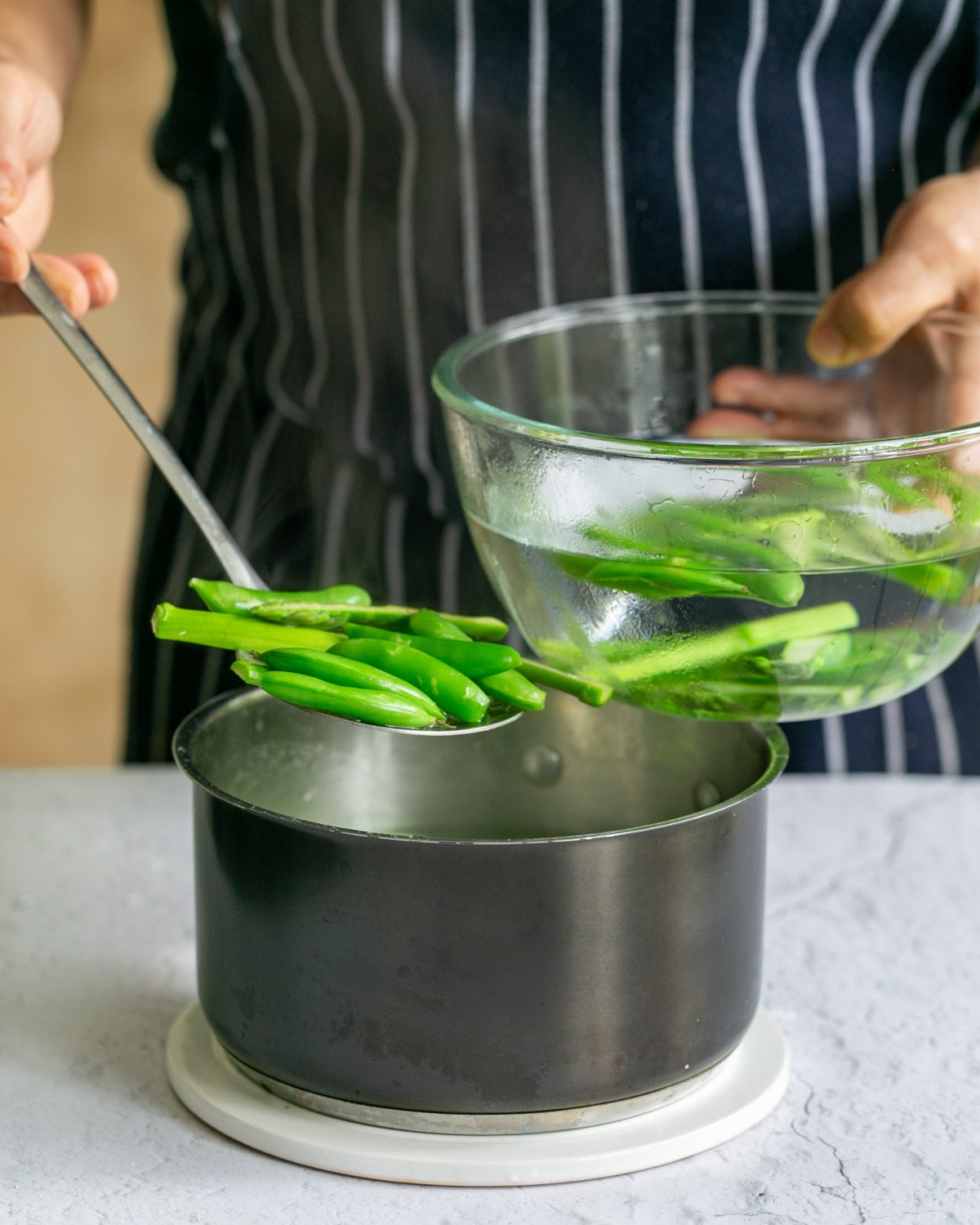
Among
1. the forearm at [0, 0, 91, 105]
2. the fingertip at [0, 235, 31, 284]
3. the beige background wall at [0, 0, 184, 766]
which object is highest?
the forearm at [0, 0, 91, 105]

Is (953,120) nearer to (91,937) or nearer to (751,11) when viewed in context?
(751,11)

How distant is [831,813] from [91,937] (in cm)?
44

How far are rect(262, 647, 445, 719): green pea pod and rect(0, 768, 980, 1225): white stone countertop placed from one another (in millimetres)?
191

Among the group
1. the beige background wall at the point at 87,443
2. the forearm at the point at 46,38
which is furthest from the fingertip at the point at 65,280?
the beige background wall at the point at 87,443

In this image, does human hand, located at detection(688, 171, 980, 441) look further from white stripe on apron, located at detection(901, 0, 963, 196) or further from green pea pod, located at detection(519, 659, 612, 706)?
green pea pod, located at detection(519, 659, 612, 706)

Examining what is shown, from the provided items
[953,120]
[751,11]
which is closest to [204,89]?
[751,11]

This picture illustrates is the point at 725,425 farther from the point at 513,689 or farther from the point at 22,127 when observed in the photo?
the point at 22,127

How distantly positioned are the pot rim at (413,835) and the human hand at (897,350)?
26 cm

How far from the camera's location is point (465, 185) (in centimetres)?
103

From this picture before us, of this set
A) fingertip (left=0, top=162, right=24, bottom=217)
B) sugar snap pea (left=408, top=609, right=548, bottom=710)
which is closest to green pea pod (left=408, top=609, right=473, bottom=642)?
sugar snap pea (left=408, top=609, right=548, bottom=710)

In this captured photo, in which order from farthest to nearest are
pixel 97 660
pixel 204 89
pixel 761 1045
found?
pixel 97 660
pixel 204 89
pixel 761 1045

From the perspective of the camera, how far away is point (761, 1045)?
0.71 m

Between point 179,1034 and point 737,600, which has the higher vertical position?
point 737,600

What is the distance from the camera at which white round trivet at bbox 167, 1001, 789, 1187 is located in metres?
0.61
